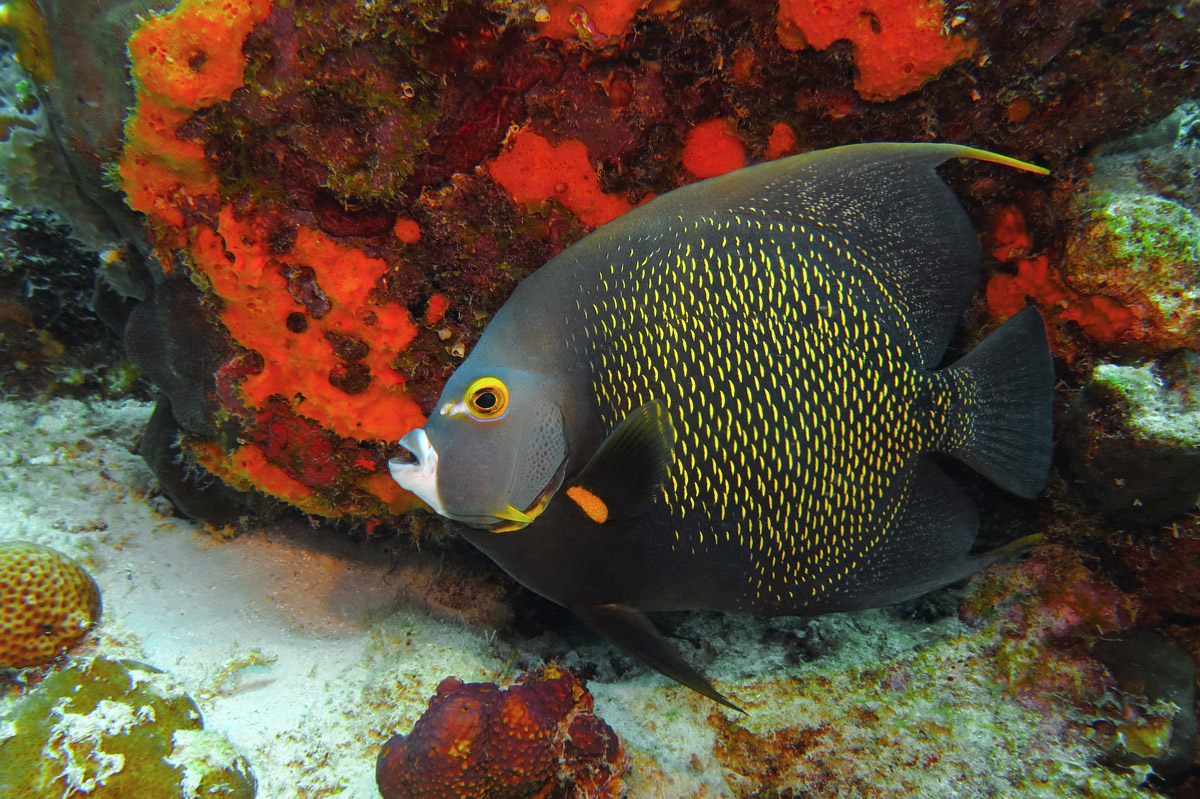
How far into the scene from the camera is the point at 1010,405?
1.83 m

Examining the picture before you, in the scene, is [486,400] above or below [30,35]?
below

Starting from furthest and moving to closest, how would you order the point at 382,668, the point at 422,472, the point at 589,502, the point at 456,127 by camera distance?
the point at 382,668
the point at 456,127
the point at 589,502
the point at 422,472

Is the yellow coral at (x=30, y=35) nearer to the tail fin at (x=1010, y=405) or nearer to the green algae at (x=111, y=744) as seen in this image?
the green algae at (x=111, y=744)

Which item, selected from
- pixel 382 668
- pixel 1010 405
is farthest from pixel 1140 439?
pixel 382 668

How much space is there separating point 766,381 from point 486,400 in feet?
2.60

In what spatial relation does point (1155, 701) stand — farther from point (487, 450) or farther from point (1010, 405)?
point (487, 450)

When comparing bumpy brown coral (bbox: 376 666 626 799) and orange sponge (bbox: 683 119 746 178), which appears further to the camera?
orange sponge (bbox: 683 119 746 178)

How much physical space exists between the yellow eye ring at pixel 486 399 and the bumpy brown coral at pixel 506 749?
1.08 meters

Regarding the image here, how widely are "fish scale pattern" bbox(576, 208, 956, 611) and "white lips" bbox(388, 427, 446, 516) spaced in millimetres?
493

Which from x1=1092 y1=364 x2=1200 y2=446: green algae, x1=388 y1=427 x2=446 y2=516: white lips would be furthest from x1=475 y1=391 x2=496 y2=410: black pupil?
x1=1092 y1=364 x2=1200 y2=446: green algae

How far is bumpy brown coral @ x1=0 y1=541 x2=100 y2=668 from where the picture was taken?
2225mm

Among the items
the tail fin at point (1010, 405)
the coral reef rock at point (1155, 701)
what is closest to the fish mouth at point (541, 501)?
the tail fin at point (1010, 405)

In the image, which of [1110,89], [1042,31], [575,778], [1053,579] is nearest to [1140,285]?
[1110,89]

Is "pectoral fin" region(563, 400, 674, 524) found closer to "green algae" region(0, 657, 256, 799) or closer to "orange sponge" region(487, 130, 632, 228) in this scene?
"orange sponge" region(487, 130, 632, 228)
